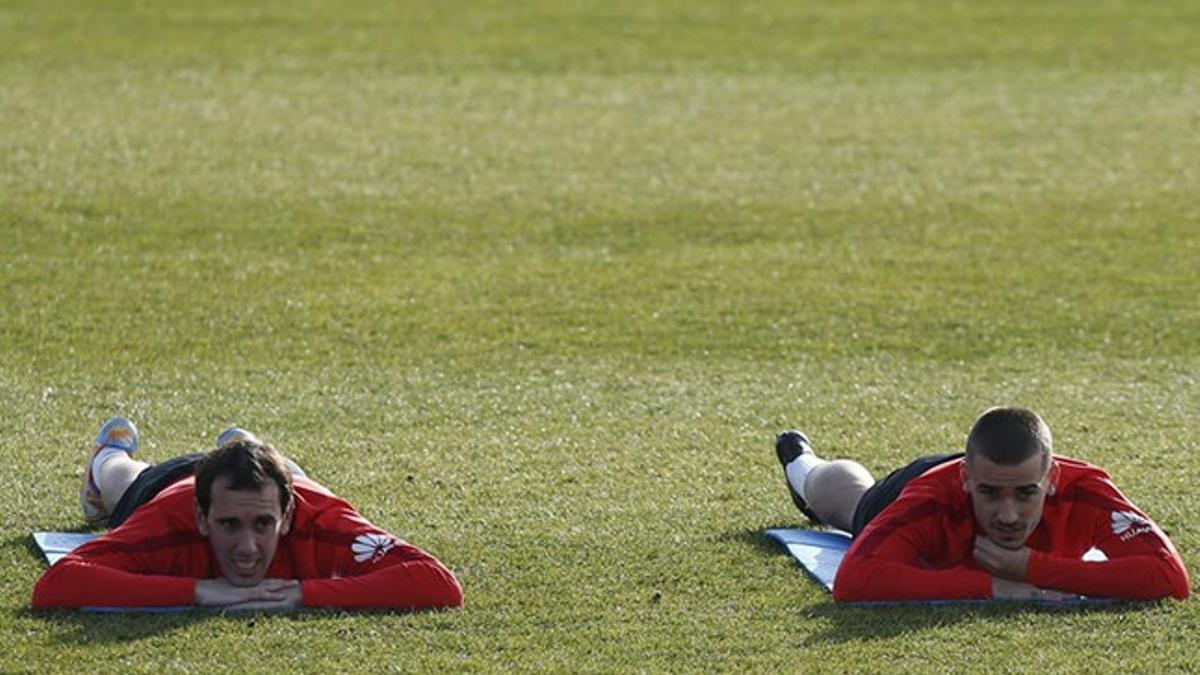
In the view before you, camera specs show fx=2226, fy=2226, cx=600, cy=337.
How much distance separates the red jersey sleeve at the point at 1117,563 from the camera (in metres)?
8.38

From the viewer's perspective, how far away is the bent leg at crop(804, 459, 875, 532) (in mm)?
9719

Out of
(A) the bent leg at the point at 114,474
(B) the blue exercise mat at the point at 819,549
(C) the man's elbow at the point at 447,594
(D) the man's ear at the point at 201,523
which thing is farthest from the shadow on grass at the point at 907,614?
(A) the bent leg at the point at 114,474

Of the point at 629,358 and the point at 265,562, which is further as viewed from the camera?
the point at 629,358

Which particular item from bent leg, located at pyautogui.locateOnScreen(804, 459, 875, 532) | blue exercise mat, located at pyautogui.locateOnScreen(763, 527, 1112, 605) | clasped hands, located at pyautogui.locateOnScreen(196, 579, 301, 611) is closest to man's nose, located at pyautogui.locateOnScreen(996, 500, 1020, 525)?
blue exercise mat, located at pyautogui.locateOnScreen(763, 527, 1112, 605)

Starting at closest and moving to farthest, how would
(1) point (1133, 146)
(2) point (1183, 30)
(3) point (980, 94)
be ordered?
(1) point (1133, 146)
(3) point (980, 94)
(2) point (1183, 30)

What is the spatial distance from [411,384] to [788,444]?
3248 millimetres

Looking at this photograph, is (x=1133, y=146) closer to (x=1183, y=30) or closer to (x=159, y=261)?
(x=1183, y=30)

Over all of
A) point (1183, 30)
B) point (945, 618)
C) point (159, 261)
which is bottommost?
point (945, 618)

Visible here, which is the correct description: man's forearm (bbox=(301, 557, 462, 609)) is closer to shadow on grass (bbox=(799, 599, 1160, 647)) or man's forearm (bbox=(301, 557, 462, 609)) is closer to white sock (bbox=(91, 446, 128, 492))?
shadow on grass (bbox=(799, 599, 1160, 647))

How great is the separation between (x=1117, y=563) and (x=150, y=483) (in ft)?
13.1

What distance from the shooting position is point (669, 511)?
10.1 metres

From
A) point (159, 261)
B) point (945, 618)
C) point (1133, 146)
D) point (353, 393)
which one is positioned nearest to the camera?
point (945, 618)

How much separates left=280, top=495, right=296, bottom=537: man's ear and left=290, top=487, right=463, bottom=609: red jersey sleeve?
90 millimetres

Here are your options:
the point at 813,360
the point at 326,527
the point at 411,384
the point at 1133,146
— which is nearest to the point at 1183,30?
the point at 1133,146
